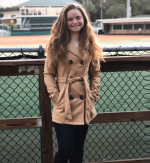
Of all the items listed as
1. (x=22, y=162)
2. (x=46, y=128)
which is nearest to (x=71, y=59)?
(x=46, y=128)

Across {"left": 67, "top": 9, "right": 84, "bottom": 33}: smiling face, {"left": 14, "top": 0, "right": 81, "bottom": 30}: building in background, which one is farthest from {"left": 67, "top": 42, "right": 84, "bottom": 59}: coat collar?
{"left": 14, "top": 0, "right": 81, "bottom": 30}: building in background

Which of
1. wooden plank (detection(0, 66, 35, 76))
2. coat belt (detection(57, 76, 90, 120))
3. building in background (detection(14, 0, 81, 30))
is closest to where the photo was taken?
coat belt (detection(57, 76, 90, 120))

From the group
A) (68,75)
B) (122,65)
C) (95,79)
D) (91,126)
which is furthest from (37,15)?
(68,75)

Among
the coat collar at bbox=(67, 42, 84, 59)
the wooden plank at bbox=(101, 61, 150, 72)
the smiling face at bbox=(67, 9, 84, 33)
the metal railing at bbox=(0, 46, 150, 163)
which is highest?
the smiling face at bbox=(67, 9, 84, 33)

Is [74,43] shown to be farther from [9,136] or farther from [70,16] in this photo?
[9,136]

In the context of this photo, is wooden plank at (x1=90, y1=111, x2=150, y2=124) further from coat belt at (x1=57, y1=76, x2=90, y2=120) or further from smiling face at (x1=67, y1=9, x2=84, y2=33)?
smiling face at (x1=67, y1=9, x2=84, y2=33)

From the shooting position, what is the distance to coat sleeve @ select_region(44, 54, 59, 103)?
2.04 m

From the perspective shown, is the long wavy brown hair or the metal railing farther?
the metal railing

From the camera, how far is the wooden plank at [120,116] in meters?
2.44

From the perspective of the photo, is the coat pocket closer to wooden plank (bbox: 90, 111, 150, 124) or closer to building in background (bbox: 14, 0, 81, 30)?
wooden plank (bbox: 90, 111, 150, 124)

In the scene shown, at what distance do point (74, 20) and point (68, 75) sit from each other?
0.40 meters

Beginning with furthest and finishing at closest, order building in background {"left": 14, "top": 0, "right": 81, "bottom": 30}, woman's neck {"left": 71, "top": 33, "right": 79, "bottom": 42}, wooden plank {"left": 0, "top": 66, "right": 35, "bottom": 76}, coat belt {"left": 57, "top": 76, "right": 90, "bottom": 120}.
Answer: building in background {"left": 14, "top": 0, "right": 81, "bottom": 30}, wooden plank {"left": 0, "top": 66, "right": 35, "bottom": 76}, woman's neck {"left": 71, "top": 33, "right": 79, "bottom": 42}, coat belt {"left": 57, "top": 76, "right": 90, "bottom": 120}

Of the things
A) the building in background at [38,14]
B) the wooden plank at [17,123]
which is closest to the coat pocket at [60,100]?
the wooden plank at [17,123]

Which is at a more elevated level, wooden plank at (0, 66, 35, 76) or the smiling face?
the smiling face
